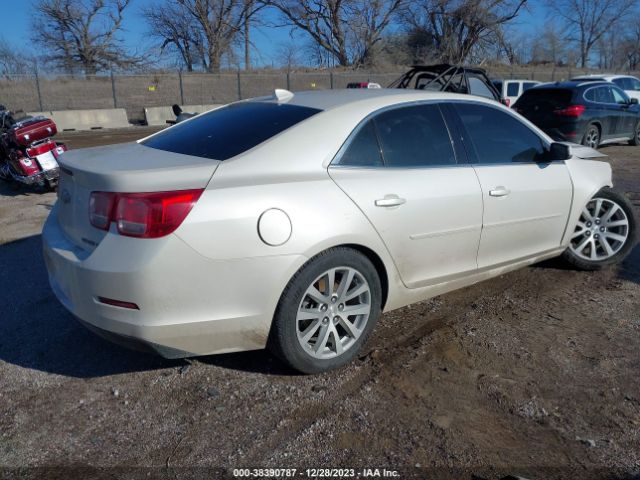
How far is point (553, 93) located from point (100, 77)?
82.4ft

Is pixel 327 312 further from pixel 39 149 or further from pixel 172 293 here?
pixel 39 149

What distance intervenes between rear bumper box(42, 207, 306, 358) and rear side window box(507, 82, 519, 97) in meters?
19.5

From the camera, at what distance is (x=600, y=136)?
1259cm

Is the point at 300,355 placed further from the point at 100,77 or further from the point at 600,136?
the point at 100,77

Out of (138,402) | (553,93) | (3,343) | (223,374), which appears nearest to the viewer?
(138,402)

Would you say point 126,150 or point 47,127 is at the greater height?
point 126,150

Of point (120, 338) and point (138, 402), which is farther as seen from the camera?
point (138, 402)

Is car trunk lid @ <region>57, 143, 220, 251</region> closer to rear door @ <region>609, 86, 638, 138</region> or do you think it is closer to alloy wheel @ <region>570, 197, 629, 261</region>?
alloy wheel @ <region>570, 197, 629, 261</region>

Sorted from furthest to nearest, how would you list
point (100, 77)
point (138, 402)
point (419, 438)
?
point (100, 77), point (138, 402), point (419, 438)

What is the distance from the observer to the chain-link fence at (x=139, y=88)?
87.5ft

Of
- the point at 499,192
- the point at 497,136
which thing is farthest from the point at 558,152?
the point at 499,192

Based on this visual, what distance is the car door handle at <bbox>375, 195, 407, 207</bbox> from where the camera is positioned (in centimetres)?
331

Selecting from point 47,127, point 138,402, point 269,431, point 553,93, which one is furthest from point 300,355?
point 553,93

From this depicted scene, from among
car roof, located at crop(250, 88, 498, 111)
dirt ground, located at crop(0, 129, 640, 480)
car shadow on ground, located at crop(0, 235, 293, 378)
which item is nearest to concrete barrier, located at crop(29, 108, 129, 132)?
car shadow on ground, located at crop(0, 235, 293, 378)
